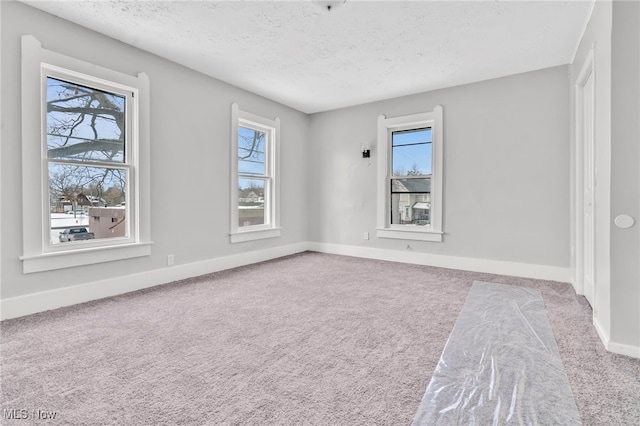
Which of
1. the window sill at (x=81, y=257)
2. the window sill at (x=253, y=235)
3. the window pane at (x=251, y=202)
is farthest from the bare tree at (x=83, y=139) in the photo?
the window pane at (x=251, y=202)

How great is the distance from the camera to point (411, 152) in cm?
507

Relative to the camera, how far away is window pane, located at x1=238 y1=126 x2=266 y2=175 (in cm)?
483

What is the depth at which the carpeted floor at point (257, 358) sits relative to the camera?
1.50 metres

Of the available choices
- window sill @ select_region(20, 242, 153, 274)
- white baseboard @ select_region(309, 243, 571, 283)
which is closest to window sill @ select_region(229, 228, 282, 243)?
white baseboard @ select_region(309, 243, 571, 283)

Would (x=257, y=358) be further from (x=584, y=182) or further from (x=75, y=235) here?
(x=584, y=182)

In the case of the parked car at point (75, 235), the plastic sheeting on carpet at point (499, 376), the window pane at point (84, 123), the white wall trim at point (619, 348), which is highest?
the window pane at point (84, 123)

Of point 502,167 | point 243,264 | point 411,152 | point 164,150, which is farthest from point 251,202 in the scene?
point 502,167

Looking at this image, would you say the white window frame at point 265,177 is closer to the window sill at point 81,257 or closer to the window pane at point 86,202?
the window sill at point 81,257

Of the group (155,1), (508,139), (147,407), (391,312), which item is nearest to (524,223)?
(508,139)

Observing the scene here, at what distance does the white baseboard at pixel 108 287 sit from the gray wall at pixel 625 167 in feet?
13.3

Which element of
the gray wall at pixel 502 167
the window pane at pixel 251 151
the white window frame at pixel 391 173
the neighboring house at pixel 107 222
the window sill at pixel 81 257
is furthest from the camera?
the window pane at pixel 251 151

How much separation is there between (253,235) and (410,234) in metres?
2.45

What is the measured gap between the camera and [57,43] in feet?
9.30

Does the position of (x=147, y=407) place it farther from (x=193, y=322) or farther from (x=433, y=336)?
(x=433, y=336)
